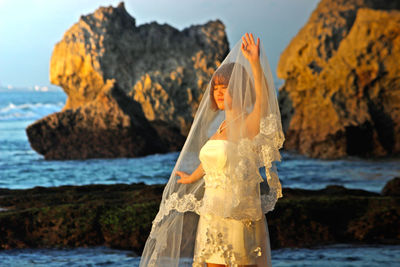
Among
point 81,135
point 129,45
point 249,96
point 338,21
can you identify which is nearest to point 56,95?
point 129,45

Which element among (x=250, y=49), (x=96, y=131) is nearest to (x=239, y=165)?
(x=250, y=49)

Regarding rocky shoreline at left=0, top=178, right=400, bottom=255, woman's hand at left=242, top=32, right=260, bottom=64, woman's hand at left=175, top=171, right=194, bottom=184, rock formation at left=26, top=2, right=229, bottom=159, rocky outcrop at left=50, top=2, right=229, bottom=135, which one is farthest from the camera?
rocky outcrop at left=50, top=2, right=229, bottom=135

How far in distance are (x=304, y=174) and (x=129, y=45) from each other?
1425 centimetres

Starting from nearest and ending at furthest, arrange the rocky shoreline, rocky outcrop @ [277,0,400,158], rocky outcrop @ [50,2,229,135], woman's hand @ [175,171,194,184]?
woman's hand @ [175,171,194,184] < the rocky shoreline < rocky outcrop @ [277,0,400,158] < rocky outcrop @ [50,2,229,135]

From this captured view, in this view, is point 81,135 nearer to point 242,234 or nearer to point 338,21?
point 338,21

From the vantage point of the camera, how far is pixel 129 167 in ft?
61.7

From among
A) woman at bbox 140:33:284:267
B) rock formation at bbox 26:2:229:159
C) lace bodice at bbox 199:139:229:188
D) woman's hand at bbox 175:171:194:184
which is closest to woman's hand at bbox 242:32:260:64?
woman at bbox 140:33:284:267

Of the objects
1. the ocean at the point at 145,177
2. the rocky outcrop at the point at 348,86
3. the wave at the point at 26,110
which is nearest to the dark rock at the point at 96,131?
the ocean at the point at 145,177

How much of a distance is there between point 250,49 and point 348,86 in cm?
1477

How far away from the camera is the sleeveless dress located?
3.08 m

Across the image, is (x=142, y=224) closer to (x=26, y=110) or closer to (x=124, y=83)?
(x=124, y=83)

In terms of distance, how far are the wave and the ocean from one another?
11.5m

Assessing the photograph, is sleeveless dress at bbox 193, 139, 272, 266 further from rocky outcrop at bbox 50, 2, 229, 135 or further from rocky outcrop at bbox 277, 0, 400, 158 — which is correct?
rocky outcrop at bbox 50, 2, 229, 135

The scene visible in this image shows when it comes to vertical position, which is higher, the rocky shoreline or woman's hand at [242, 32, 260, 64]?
woman's hand at [242, 32, 260, 64]
